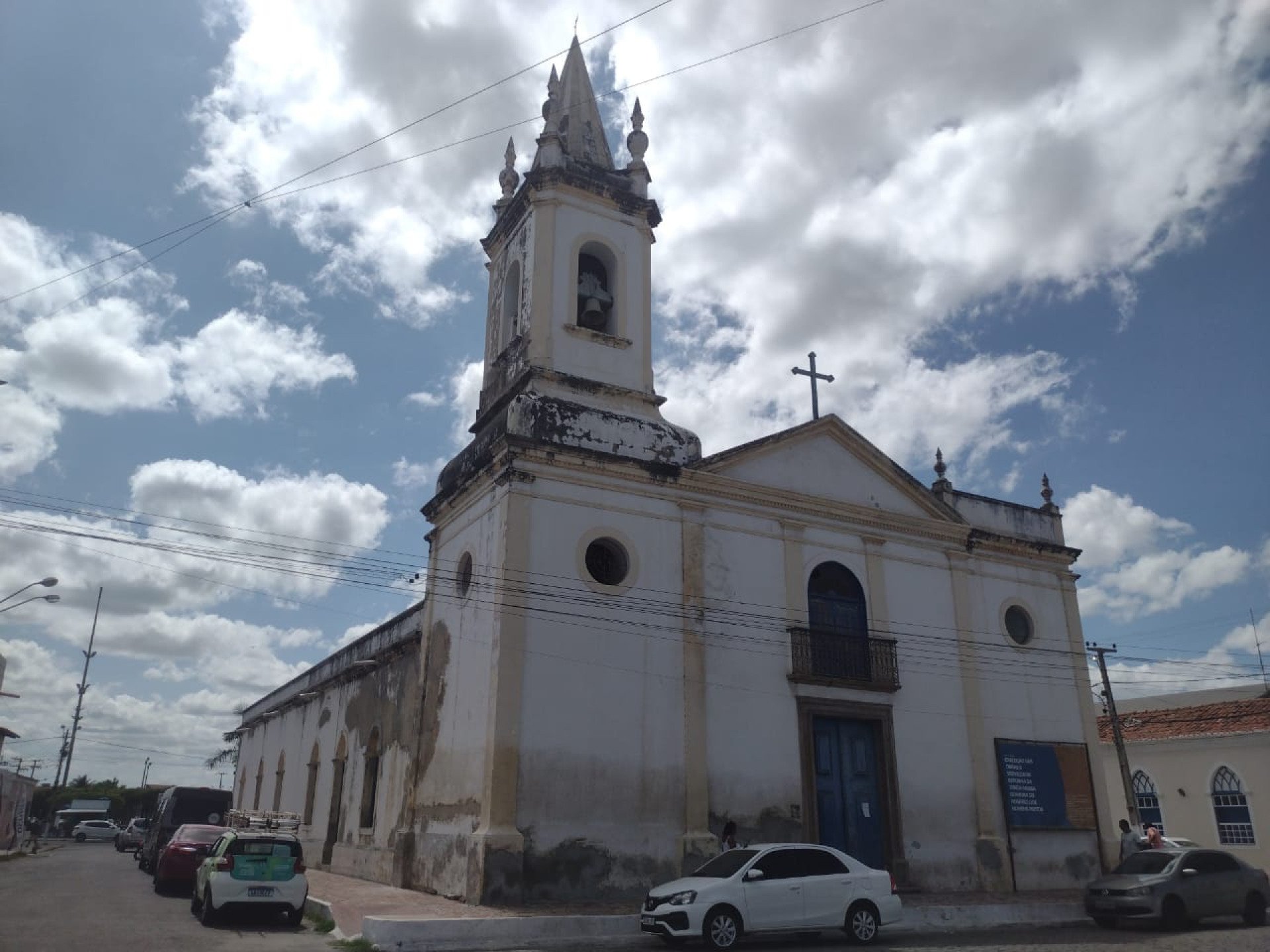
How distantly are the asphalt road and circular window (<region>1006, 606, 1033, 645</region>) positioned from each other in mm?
13468

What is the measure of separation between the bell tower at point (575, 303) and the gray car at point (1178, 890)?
874 cm

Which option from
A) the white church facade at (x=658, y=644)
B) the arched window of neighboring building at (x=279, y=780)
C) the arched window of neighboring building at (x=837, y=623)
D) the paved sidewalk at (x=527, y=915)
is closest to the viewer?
the paved sidewalk at (x=527, y=915)

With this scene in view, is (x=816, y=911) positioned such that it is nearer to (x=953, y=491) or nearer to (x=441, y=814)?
(x=441, y=814)

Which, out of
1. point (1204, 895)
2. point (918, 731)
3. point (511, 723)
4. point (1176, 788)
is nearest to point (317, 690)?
point (511, 723)

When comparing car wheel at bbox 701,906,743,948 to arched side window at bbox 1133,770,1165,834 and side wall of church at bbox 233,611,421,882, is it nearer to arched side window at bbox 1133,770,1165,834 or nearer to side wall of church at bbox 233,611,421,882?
side wall of church at bbox 233,611,421,882

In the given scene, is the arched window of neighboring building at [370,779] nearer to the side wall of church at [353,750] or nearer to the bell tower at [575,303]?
the side wall of church at [353,750]

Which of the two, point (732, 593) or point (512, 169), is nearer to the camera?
point (732, 593)

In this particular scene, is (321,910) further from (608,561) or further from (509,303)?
(509,303)

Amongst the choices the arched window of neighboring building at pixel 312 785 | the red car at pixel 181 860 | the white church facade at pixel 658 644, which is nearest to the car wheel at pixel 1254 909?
the white church facade at pixel 658 644

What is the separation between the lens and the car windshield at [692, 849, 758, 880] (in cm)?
1144

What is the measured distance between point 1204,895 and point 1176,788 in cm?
1410

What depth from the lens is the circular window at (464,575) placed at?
52.8 feet

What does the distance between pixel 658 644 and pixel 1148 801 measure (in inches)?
753

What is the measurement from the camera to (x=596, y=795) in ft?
46.4
